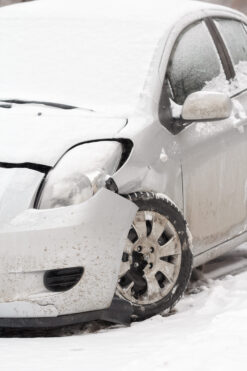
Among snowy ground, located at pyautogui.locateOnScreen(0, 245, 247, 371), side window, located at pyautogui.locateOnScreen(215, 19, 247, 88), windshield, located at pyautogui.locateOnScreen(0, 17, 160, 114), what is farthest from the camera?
side window, located at pyautogui.locateOnScreen(215, 19, 247, 88)

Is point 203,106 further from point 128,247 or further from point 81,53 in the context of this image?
point 128,247

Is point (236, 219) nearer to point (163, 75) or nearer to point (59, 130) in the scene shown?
point (163, 75)

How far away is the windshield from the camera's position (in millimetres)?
5270

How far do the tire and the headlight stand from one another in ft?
0.74

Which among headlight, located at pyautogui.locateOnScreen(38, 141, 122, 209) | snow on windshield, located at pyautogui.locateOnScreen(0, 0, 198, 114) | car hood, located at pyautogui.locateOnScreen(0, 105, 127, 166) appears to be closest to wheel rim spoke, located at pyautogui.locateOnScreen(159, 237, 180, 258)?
headlight, located at pyautogui.locateOnScreen(38, 141, 122, 209)

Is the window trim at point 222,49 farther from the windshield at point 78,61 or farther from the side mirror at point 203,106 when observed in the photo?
the side mirror at point 203,106

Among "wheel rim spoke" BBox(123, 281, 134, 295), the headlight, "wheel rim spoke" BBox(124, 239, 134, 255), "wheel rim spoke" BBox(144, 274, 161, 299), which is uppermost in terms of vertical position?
the headlight

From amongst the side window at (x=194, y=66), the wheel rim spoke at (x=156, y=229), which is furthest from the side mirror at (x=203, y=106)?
the wheel rim spoke at (x=156, y=229)

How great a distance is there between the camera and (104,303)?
456cm

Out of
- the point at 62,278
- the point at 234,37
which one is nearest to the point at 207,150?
the point at 234,37

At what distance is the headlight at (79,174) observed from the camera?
443 centimetres

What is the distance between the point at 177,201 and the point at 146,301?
62 centimetres

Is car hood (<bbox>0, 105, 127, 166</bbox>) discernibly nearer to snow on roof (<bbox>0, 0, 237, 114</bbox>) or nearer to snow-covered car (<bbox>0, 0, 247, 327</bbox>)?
snow-covered car (<bbox>0, 0, 247, 327</bbox>)

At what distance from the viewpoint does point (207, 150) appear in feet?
17.9
